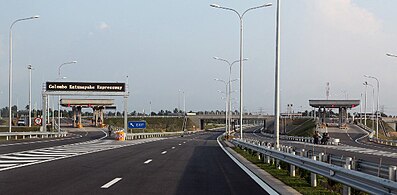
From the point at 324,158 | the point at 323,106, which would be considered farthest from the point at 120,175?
the point at 323,106

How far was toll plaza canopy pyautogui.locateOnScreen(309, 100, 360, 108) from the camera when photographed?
388 feet

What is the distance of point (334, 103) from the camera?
119125mm

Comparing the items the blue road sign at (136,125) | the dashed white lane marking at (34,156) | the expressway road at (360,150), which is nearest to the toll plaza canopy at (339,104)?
the expressway road at (360,150)

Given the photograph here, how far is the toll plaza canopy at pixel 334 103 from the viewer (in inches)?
4651

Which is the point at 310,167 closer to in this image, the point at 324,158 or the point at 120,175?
the point at 324,158

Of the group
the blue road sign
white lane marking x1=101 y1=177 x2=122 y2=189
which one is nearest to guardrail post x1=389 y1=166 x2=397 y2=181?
white lane marking x1=101 y1=177 x2=122 y2=189

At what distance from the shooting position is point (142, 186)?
14703 millimetres

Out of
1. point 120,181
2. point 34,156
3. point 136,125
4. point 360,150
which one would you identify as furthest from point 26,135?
point 120,181

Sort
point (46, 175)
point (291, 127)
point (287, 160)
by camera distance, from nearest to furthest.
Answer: point (46, 175)
point (287, 160)
point (291, 127)

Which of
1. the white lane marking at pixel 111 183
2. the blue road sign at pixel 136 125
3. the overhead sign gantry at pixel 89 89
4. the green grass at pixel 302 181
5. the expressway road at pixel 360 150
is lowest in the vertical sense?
the expressway road at pixel 360 150

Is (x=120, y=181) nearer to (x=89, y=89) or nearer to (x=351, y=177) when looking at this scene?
(x=351, y=177)

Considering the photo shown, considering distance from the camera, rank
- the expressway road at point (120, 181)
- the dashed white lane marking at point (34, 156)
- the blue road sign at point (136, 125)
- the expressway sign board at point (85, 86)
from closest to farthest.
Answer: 1. the expressway road at point (120, 181)
2. the dashed white lane marking at point (34, 156)
3. the expressway sign board at point (85, 86)
4. the blue road sign at point (136, 125)

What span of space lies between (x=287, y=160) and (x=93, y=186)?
7.76m

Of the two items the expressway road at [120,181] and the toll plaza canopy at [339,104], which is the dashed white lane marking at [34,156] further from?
the toll plaza canopy at [339,104]
